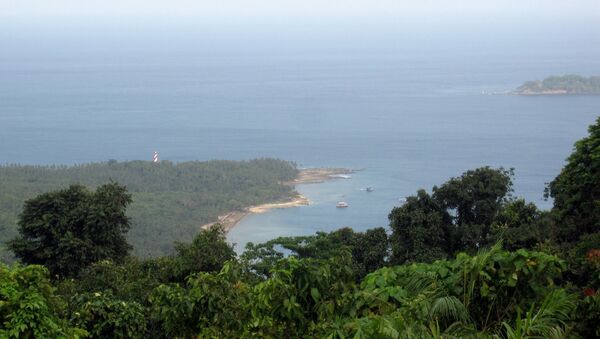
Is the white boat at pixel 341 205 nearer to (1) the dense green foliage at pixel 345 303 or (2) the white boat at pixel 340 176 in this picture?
(2) the white boat at pixel 340 176

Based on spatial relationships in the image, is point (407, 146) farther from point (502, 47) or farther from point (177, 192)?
point (502, 47)

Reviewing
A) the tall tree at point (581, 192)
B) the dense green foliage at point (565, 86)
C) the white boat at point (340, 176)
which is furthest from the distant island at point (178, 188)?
the dense green foliage at point (565, 86)

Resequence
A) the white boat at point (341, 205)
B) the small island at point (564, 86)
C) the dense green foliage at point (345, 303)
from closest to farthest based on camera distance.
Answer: the dense green foliage at point (345, 303) → the white boat at point (341, 205) → the small island at point (564, 86)

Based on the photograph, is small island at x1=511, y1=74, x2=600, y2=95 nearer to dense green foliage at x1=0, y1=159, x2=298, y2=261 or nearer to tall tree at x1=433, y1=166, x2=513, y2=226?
dense green foliage at x1=0, y1=159, x2=298, y2=261

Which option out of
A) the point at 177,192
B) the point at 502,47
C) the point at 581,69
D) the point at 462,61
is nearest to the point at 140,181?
the point at 177,192

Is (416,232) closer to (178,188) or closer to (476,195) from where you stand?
(476,195)

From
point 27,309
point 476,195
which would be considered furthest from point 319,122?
point 27,309
